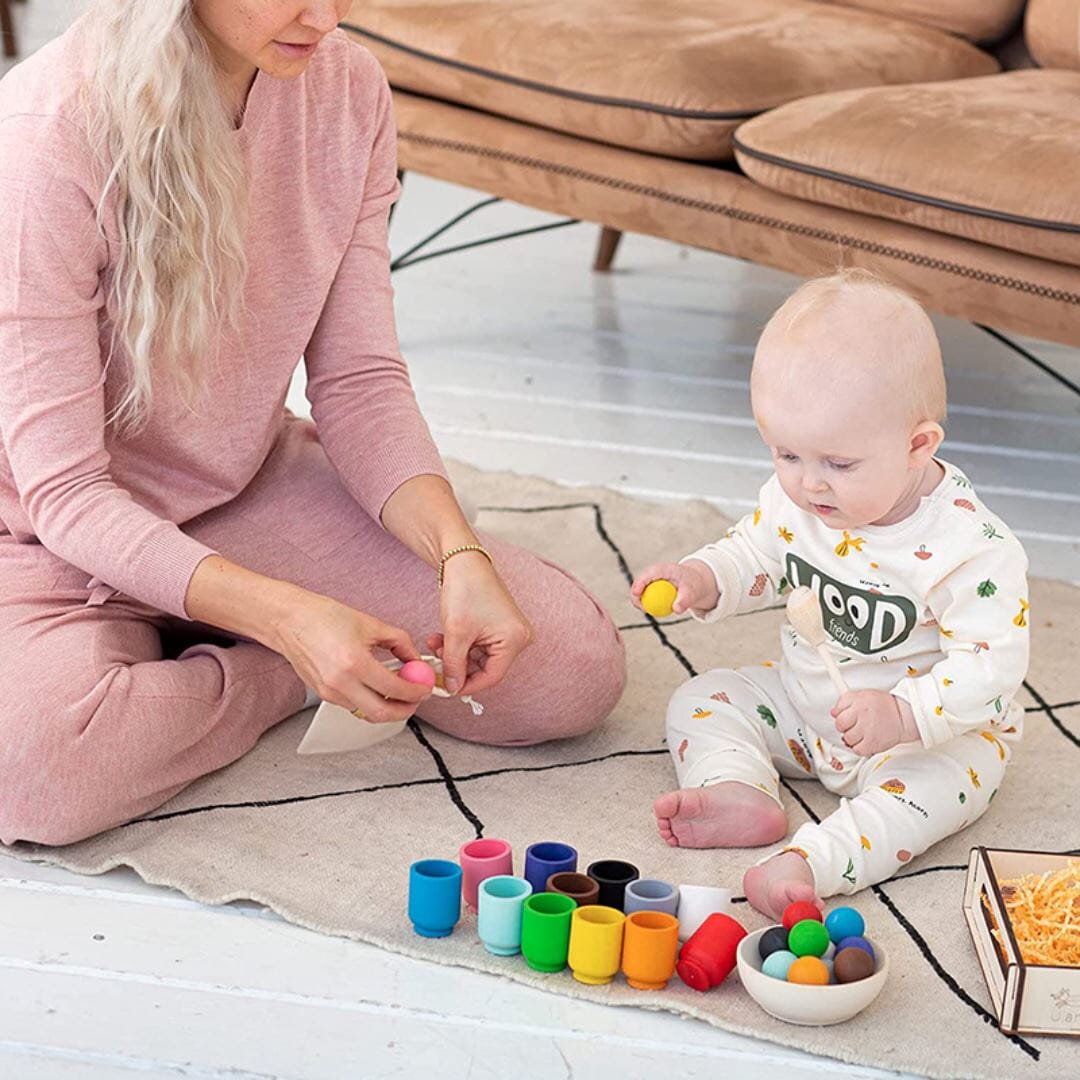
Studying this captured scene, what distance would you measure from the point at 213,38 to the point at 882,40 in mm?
1346

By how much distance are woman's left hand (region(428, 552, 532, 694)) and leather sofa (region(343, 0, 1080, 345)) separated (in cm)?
88

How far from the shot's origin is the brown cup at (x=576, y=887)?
1.32 meters

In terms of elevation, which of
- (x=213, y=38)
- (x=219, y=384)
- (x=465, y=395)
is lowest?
(x=465, y=395)

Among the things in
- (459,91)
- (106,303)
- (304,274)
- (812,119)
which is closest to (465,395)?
(459,91)

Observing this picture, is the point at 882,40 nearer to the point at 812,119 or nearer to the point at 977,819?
the point at 812,119

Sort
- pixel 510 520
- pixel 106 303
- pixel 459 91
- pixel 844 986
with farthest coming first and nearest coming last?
pixel 459 91 < pixel 510 520 < pixel 106 303 < pixel 844 986

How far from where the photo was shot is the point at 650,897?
1.33 metres

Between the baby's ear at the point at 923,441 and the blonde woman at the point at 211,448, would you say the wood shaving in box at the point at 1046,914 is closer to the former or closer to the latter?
the baby's ear at the point at 923,441

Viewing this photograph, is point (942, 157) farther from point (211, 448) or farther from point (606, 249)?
point (606, 249)

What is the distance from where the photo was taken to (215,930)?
1.36 m

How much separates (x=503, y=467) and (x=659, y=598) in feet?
2.90

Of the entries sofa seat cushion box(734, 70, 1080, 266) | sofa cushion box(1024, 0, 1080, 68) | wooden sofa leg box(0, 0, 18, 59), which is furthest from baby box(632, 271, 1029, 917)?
wooden sofa leg box(0, 0, 18, 59)

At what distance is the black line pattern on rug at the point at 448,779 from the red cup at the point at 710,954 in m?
0.26

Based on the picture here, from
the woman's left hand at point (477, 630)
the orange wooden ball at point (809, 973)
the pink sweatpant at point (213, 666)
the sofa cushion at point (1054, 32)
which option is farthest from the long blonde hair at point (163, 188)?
the sofa cushion at point (1054, 32)
